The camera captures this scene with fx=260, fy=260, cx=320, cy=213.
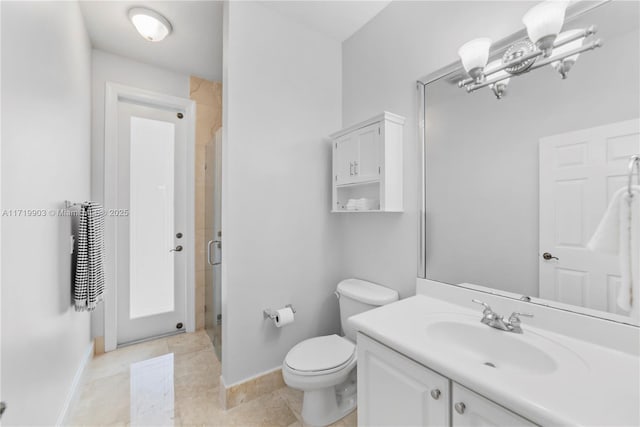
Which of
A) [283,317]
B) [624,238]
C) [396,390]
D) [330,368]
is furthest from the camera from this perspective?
[283,317]

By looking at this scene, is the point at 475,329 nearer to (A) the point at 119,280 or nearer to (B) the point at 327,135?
(B) the point at 327,135

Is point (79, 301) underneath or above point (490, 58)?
underneath

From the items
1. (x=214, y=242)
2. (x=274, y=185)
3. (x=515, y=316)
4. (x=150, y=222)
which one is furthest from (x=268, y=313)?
(x=150, y=222)

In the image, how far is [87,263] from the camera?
1563 millimetres

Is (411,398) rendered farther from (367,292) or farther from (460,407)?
(367,292)

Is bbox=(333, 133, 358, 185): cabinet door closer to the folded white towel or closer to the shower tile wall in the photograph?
the folded white towel

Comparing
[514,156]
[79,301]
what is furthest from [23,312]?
[514,156]

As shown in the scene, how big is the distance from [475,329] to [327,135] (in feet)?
5.26

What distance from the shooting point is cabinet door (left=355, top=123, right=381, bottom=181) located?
5.33ft

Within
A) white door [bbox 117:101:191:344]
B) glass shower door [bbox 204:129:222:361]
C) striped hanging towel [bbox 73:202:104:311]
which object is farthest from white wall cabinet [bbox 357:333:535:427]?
white door [bbox 117:101:191:344]

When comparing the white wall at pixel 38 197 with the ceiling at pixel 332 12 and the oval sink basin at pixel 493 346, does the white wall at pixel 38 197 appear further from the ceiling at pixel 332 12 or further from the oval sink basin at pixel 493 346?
the oval sink basin at pixel 493 346

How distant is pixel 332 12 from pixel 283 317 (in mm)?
2158

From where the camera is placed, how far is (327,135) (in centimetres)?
208

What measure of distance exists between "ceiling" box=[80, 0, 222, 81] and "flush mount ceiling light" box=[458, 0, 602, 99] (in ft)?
5.59
